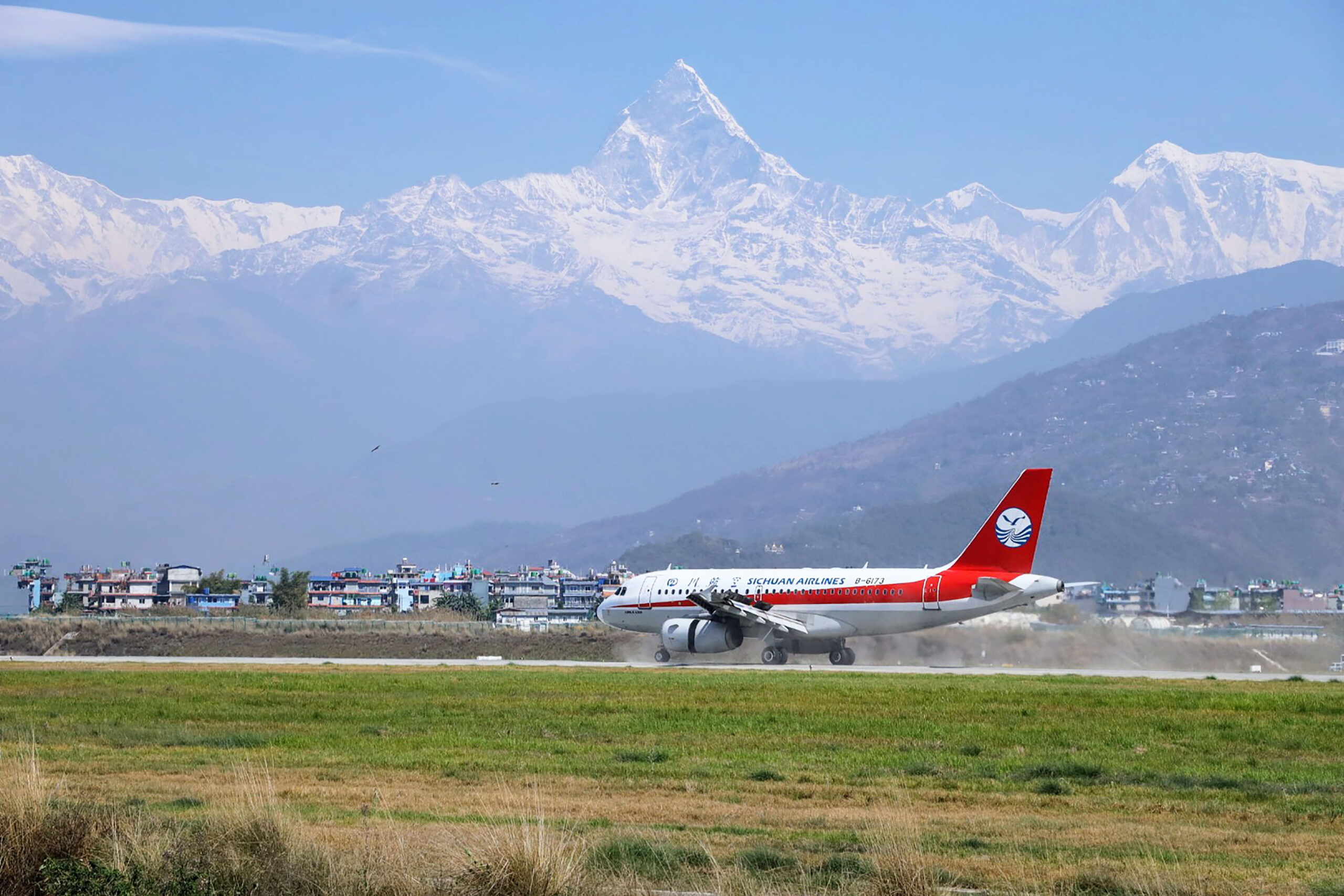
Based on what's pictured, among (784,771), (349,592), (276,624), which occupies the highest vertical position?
(349,592)

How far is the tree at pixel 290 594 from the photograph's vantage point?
112938 mm

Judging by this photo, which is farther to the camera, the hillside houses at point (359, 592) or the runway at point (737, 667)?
the hillside houses at point (359, 592)

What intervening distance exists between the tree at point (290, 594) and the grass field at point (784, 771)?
77.7m

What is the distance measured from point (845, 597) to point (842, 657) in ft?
8.52

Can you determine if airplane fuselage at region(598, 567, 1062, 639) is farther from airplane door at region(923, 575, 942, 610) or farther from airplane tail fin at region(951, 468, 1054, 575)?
airplane tail fin at region(951, 468, 1054, 575)

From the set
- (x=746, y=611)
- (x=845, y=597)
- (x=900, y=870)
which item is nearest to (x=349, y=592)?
(x=746, y=611)

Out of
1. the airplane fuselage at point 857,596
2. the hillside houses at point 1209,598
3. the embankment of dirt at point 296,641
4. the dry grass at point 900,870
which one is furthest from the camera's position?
the hillside houses at point 1209,598

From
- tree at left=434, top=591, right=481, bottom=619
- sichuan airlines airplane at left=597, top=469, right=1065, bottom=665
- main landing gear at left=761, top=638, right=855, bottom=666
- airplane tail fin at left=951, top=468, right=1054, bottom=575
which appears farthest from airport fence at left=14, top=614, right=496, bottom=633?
tree at left=434, top=591, right=481, bottom=619

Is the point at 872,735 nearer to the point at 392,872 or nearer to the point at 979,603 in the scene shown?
the point at 392,872

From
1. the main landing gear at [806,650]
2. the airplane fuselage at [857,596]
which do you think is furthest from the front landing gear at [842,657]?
the airplane fuselage at [857,596]

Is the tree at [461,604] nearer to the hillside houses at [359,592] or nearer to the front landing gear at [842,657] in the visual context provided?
the hillside houses at [359,592]

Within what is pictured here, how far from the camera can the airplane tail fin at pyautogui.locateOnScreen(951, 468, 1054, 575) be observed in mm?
50000

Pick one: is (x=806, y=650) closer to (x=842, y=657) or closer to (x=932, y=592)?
(x=842, y=657)

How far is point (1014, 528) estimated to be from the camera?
5019cm
